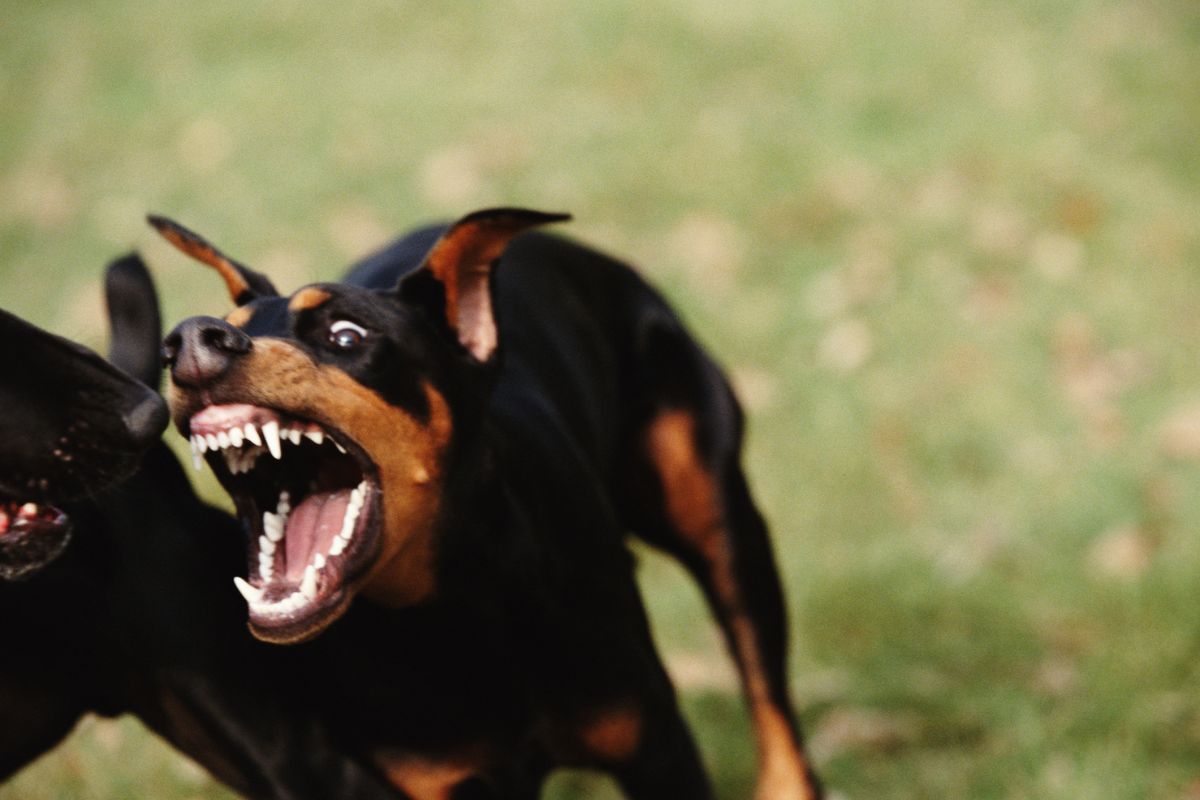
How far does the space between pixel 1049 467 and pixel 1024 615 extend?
3.29 ft

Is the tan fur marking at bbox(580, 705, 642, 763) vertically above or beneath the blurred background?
beneath

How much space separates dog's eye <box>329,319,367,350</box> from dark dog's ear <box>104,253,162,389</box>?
25.7 inches

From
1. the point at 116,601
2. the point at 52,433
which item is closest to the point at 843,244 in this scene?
the point at 116,601

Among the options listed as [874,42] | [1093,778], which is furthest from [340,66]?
[1093,778]

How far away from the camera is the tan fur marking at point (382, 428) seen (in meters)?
2.97

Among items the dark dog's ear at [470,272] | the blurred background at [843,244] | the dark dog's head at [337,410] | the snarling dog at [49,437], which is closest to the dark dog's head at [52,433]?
the snarling dog at [49,437]

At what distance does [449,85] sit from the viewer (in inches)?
377

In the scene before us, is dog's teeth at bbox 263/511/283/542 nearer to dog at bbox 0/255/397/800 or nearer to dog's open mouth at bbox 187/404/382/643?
dog's open mouth at bbox 187/404/382/643

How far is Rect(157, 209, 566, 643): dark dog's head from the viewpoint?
297cm

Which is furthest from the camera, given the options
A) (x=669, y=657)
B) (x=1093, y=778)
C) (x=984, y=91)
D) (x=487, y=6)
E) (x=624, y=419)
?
(x=487, y=6)

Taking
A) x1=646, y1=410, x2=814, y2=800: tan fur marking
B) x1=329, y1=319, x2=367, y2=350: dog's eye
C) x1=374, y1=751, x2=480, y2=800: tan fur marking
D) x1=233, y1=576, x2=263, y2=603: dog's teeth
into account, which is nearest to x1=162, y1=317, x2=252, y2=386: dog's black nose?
x1=329, y1=319, x2=367, y2=350: dog's eye

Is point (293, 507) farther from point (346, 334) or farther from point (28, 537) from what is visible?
point (28, 537)

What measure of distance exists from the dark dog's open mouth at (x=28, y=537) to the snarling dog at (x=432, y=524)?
0.27 meters

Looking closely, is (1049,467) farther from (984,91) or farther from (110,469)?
(110,469)
